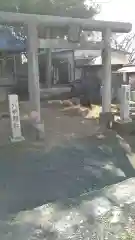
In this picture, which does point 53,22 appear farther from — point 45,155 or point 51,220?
point 51,220

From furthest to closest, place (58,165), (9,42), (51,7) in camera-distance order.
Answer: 1. (51,7)
2. (9,42)
3. (58,165)

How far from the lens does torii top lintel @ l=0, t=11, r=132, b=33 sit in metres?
7.33

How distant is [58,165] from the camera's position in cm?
630

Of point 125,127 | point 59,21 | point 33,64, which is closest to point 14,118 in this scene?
point 33,64

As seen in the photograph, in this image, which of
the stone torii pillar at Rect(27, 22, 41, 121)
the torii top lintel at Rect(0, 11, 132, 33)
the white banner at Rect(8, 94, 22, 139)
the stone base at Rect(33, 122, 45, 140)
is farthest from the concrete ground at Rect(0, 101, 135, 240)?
the torii top lintel at Rect(0, 11, 132, 33)

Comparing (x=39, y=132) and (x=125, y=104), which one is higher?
(x=125, y=104)

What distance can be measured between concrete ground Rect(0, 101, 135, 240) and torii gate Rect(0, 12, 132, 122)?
103cm

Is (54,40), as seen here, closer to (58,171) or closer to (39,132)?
(39,132)

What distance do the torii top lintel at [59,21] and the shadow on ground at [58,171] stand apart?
3.13 m

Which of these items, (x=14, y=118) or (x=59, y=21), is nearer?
(x=14, y=118)

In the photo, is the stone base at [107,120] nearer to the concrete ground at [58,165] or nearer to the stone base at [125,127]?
the stone base at [125,127]

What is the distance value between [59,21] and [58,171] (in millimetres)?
4134

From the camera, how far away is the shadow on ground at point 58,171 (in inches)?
203

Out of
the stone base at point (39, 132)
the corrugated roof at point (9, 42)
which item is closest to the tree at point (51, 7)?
the corrugated roof at point (9, 42)
